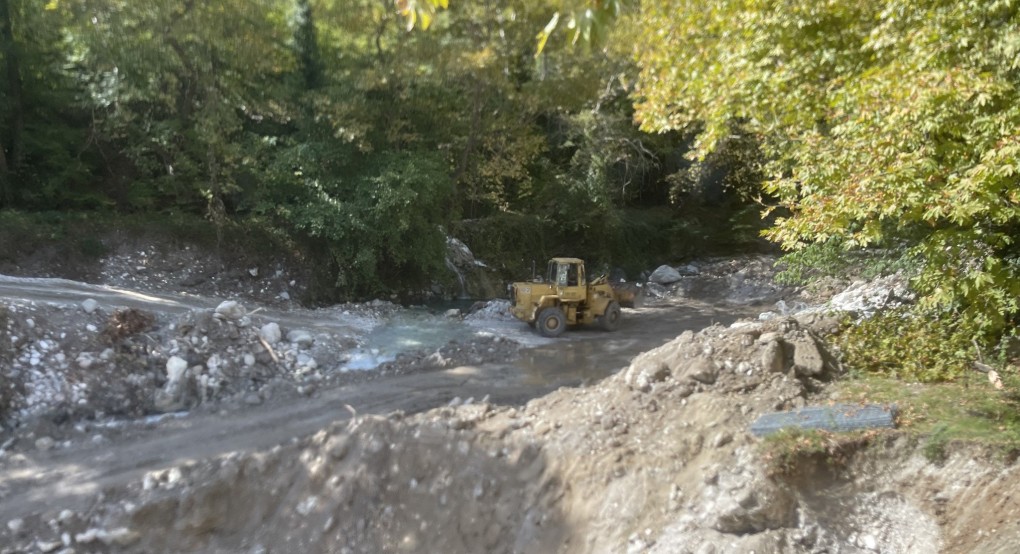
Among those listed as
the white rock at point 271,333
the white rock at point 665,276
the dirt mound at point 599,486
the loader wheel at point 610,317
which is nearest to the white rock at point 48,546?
the dirt mound at point 599,486

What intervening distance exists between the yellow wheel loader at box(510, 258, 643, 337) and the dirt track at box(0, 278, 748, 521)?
0.39 metres

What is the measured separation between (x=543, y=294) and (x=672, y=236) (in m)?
13.8

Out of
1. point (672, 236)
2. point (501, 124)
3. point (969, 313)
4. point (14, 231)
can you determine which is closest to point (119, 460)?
point (969, 313)

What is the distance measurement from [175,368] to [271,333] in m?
2.02

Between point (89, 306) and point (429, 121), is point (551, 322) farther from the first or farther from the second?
point (89, 306)

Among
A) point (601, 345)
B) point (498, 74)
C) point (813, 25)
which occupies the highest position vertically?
point (498, 74)

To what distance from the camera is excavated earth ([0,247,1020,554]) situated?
5.81m

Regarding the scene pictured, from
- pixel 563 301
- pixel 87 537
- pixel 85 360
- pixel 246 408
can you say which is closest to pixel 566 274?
pixel 563 301

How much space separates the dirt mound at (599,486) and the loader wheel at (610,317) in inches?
311

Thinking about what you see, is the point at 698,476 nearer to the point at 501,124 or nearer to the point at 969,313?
the point at 969,313

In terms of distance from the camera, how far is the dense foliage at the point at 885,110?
21.6ft

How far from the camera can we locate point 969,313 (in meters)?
8.30

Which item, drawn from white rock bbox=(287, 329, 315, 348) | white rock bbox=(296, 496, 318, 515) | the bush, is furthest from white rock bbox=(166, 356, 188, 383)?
the bush

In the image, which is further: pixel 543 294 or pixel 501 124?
pixel 501 124
